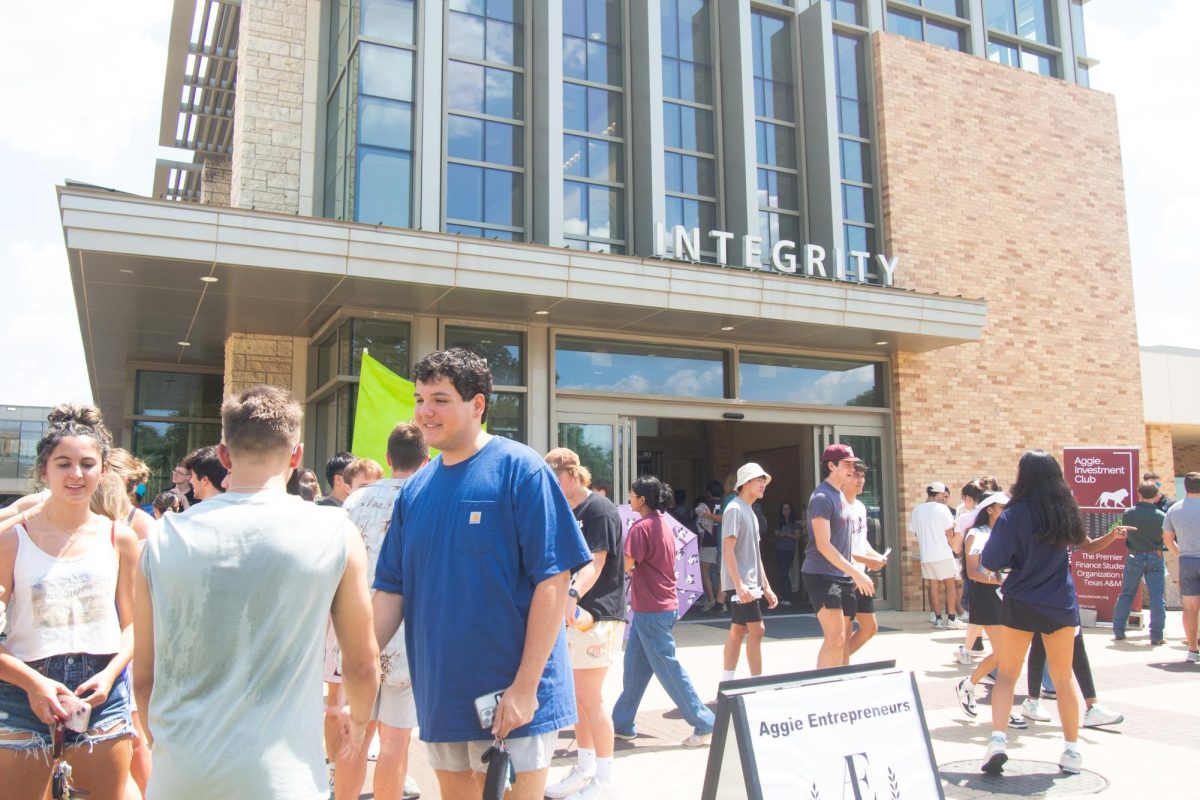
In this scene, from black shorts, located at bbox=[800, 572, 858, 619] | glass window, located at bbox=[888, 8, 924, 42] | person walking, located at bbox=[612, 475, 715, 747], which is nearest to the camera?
person walking, located at bbox=[612, 475, 715, 747]

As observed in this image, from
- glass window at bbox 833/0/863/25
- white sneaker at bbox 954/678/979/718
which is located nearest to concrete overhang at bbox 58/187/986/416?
white sneaker at bbox 954/678/979/718

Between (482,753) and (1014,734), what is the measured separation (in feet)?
16.6

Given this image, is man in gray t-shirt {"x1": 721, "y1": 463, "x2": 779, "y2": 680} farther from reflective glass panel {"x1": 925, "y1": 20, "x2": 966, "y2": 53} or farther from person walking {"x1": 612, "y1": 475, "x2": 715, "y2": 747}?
reflective glass panel {"x1": 925, "y1": 20, "x2": 966, "y2": 53}

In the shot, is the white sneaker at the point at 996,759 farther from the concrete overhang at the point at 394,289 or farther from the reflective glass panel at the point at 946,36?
the reflective glass panel at the point at 946,36

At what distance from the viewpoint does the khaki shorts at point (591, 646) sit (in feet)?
17.5

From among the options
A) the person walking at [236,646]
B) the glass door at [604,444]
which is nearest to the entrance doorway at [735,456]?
the glass door at [604,444]

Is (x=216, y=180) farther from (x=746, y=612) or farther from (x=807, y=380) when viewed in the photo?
(x=746, y=612)

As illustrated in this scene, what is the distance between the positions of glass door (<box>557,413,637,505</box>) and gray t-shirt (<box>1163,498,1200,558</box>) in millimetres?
6236

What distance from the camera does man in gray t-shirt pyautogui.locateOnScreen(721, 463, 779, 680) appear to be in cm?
716

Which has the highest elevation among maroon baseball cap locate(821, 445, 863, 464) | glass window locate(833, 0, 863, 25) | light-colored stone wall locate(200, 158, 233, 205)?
glass window locate(833, 0, 863, 25)

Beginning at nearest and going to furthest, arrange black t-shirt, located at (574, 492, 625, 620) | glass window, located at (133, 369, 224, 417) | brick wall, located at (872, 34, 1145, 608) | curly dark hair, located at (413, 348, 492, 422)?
curly dark hair, located at (413, 348, 492, 422) < black t-shirt, located at (574, 492, 625, 620) < brick wall, located at (872, 34, 1145, 608) < glass window, located at (133, 369, 224, 417)

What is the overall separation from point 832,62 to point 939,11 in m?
3.44

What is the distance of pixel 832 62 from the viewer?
15125mm

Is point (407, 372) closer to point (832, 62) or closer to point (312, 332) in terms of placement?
point (312, 332)
